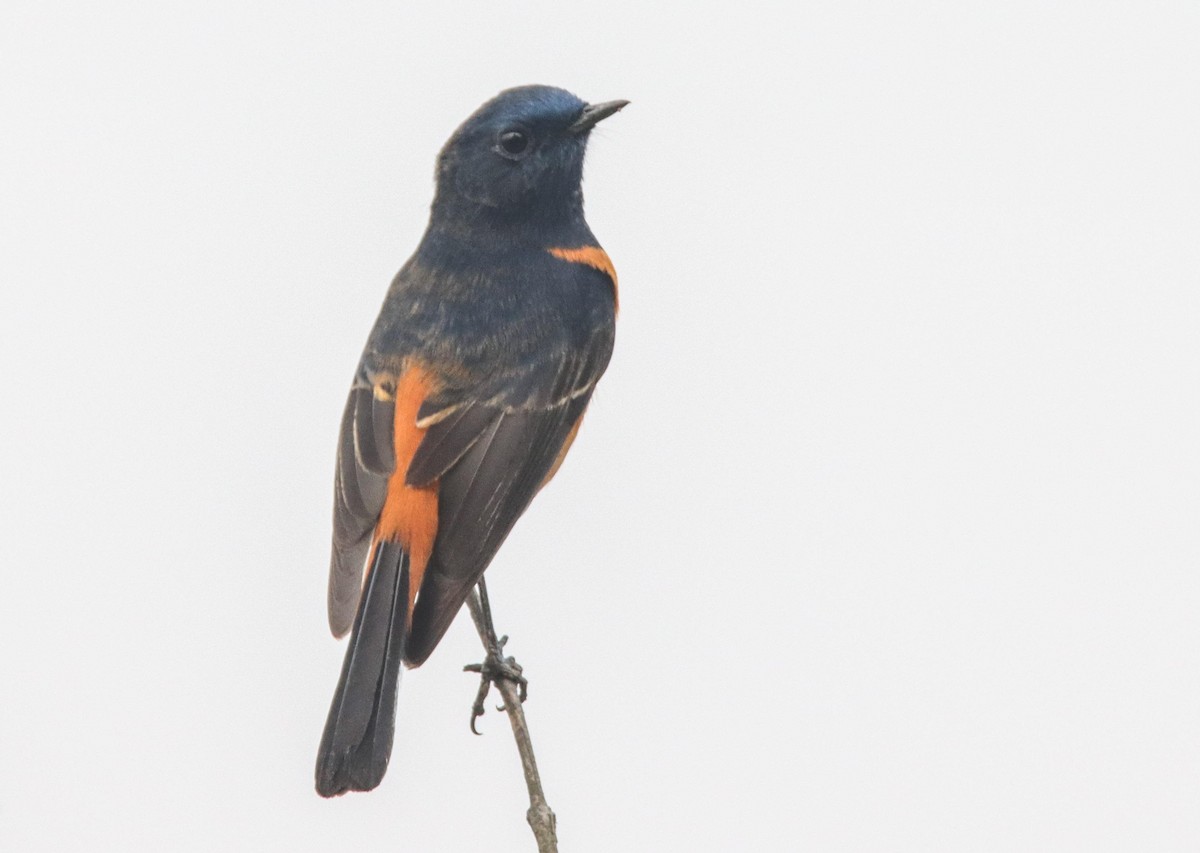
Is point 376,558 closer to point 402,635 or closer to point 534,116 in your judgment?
point 402,635

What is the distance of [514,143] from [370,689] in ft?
8.13

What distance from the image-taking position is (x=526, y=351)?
6199mm

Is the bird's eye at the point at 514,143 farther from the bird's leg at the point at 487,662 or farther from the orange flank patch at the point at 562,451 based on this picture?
the bird's leg at the point at 487,662

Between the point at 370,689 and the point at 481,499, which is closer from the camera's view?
the point at 370,689

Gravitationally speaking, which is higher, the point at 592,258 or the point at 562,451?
the point at 592,258

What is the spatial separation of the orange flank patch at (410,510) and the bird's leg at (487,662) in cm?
23

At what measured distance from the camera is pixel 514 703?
4.50 m

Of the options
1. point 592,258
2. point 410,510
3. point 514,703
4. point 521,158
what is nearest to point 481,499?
point 410,510

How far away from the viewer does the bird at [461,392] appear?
5160 millimetres

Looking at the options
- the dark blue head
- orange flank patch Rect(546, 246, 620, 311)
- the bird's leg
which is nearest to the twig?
the bird's leg

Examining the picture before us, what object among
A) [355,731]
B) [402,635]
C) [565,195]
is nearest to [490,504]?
[402,635]

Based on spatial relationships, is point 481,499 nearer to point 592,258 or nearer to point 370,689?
point 370,689

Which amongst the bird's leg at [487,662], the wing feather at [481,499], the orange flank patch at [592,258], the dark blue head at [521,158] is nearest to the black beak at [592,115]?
the dark blue head at [521,158]

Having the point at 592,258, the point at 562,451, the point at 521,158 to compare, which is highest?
the point at 521,158
